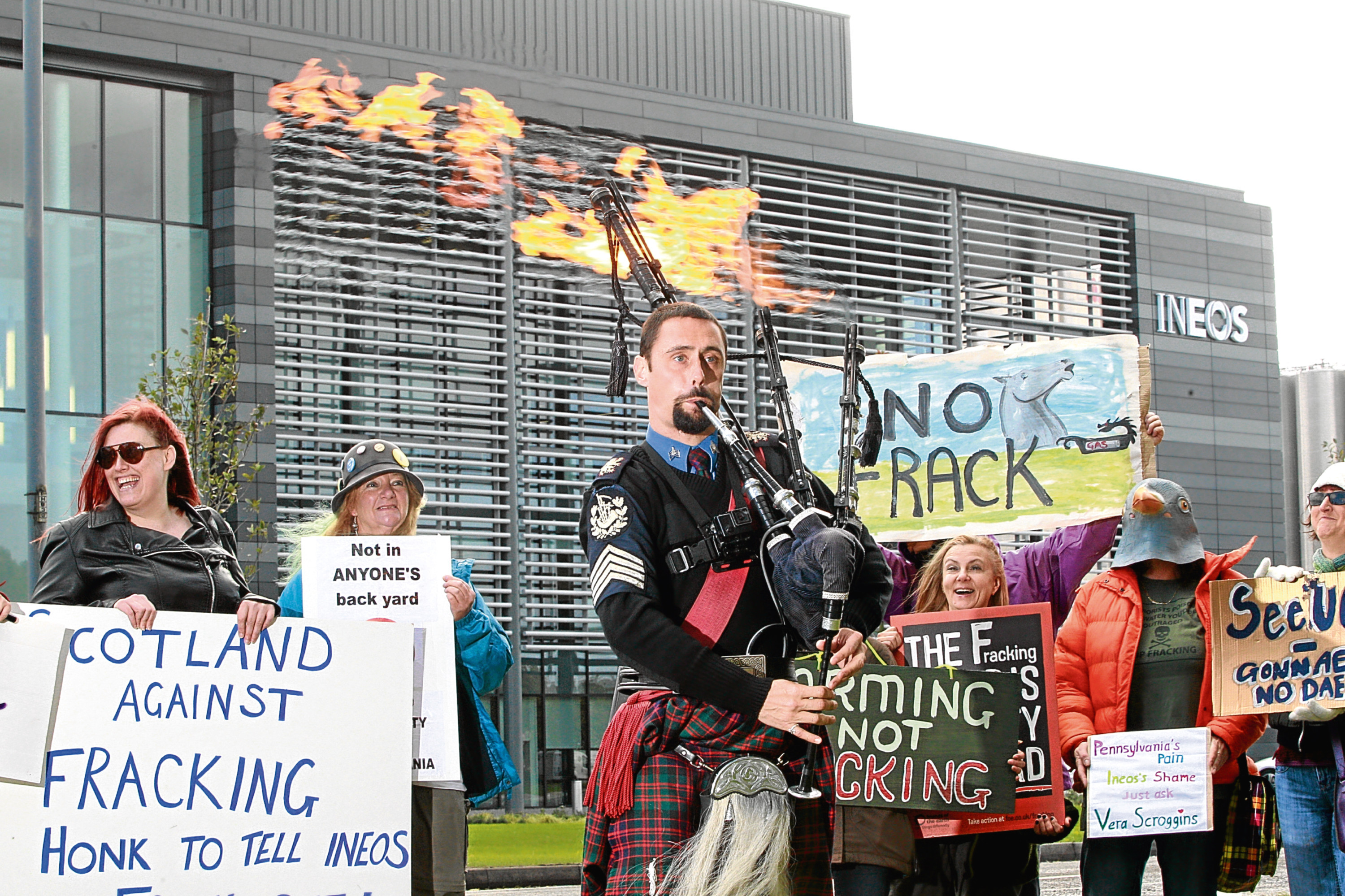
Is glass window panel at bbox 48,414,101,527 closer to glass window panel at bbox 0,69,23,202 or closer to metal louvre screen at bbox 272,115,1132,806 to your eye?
metal louvre screen at bbox 272,115,1132,806

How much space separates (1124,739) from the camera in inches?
284

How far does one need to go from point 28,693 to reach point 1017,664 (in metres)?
4.03

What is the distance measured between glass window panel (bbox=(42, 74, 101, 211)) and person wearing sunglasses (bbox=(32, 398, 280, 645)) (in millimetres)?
20709

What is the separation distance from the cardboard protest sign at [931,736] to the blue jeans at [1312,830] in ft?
4.34

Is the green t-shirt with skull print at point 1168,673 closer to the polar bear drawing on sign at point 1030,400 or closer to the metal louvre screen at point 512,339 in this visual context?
the polar bear drawing on sign at point 1030,400

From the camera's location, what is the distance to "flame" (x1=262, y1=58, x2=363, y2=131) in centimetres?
2567

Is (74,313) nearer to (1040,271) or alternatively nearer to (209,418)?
(209,418)

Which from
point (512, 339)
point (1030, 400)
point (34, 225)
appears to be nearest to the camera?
point (1030, 400)

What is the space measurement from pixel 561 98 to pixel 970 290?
9032 millimetres

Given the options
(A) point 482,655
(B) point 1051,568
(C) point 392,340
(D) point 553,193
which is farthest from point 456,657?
(C) point 392,340

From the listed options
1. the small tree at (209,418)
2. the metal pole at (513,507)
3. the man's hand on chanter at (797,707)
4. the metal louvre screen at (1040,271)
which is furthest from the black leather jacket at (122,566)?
the metal louvre screen at (1040,271)

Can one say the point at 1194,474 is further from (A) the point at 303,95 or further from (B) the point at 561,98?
(A) the point at 303,95

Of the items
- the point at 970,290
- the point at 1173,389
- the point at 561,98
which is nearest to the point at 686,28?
the point at 561,98

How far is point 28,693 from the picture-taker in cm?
537
